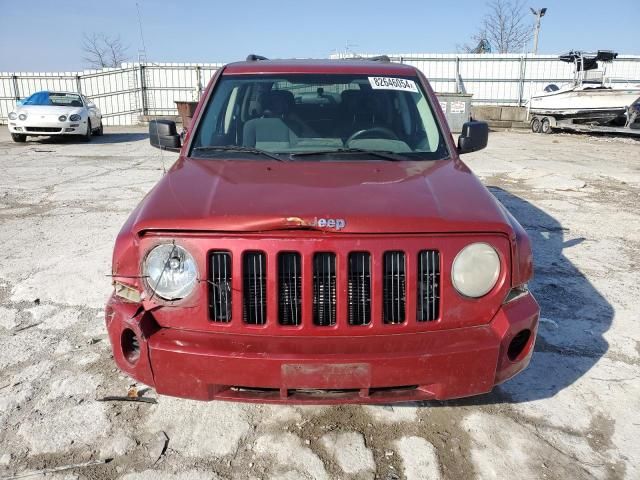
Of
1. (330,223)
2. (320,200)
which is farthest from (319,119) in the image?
(330,223)

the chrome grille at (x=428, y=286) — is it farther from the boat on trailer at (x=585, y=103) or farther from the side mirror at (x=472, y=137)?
the boat on trailer at (x=585, y=103)

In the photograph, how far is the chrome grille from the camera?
213cm

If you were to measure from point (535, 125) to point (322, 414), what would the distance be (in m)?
19.3

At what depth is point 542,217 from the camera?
6602mm

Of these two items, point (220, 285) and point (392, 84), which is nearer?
point (220, 285)

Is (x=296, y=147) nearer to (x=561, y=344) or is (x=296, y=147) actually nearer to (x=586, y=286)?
(x=561, y=344)

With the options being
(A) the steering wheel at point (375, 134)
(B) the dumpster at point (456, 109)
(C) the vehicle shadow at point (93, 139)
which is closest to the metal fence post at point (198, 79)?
(C) the vehicle shadow at point (93, 139)

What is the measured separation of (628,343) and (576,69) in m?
17.9

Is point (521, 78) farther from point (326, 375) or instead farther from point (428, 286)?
point (326, 375)

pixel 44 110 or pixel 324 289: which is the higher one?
pixel 44 110

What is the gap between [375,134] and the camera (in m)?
3.31

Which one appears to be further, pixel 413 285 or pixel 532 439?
pixel 532 439

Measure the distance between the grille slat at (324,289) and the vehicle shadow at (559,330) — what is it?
3.21 ft

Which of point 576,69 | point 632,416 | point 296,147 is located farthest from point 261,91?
point 576,69
